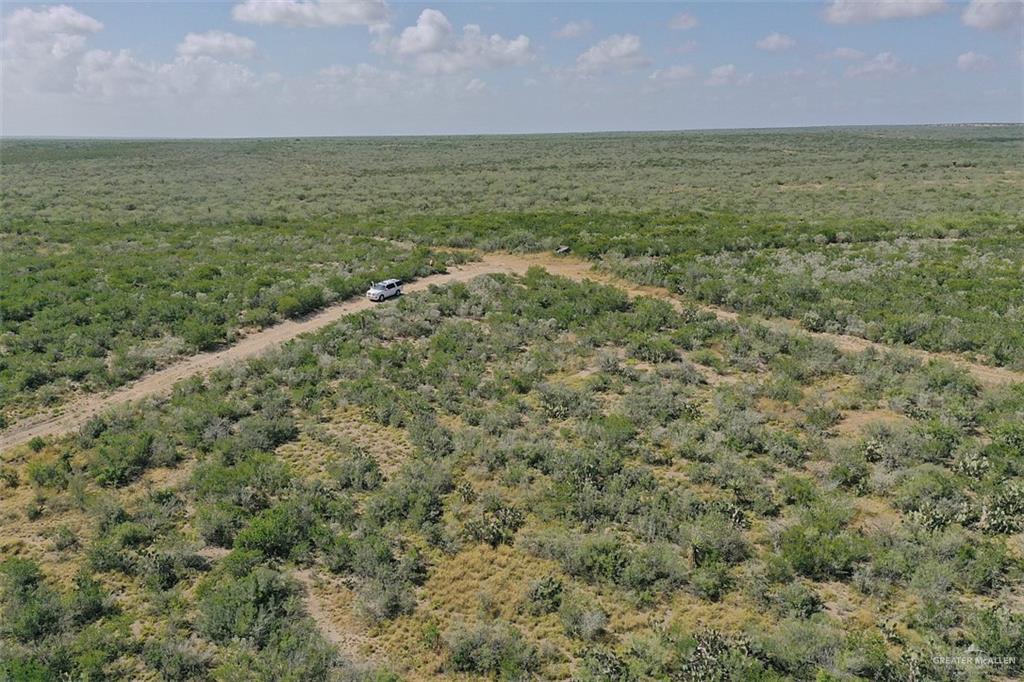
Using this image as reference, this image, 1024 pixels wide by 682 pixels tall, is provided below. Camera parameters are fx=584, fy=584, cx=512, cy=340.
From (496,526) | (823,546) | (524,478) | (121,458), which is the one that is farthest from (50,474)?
(823,546)

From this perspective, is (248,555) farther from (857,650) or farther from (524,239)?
(524,239)

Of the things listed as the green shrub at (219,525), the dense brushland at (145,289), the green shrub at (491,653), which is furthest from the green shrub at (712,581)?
the dense brushland at (145,289)

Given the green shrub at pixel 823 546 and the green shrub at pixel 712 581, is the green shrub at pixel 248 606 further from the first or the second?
the green shrub at pixel 823 546

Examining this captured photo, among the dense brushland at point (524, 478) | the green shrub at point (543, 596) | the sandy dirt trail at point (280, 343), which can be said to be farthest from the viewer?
the sandy dirt trail at point (280, 343)

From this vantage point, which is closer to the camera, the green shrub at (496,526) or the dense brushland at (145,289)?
the green shrub at (496,526)

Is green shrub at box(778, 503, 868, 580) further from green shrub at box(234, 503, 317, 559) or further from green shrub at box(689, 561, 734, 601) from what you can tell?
green shrub at box(234, 503, 317, 559)

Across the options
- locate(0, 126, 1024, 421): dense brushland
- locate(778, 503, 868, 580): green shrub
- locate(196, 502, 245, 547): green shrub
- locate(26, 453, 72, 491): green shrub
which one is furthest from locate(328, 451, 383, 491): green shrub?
locate(0, 126, 1024, 421): dense brushland

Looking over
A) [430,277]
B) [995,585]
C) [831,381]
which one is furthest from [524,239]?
[995,585]

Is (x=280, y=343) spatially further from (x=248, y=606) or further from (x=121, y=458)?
(x=248, y=606)
